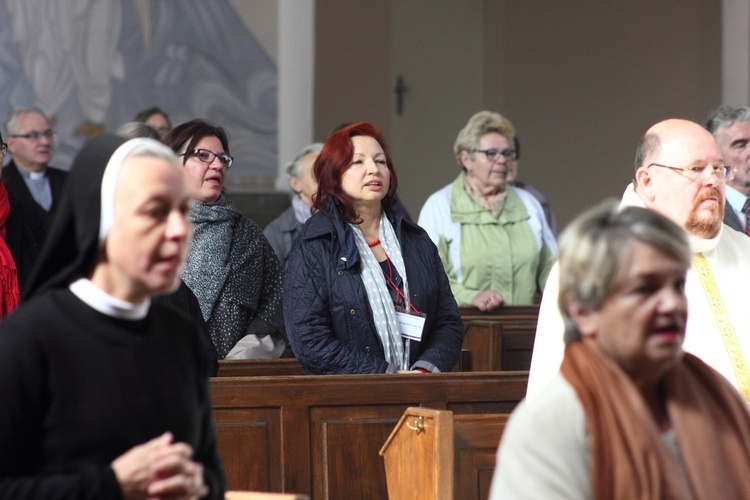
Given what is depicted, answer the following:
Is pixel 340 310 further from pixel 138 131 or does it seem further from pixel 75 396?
pixel 75 396

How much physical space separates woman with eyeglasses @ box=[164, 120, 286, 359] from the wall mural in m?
5.16

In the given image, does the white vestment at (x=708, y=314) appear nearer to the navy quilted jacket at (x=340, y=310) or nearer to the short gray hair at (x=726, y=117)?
A: the navy quilted jacket at (x=340, y=310)

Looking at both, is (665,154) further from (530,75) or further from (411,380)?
(530,75)

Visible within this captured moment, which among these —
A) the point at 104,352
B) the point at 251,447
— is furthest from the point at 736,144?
the point at 104,352

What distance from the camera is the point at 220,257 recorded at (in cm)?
538

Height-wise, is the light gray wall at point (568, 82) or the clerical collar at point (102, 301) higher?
the light gray wall at point (568, 82)

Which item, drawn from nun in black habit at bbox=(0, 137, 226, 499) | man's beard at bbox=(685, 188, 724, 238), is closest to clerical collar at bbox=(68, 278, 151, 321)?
nun in black habit at bbox=(0, 137, 226, 499)

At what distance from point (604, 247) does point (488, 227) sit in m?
4.77

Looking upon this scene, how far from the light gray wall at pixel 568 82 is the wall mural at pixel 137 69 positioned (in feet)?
6.48

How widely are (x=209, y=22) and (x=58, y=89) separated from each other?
1428mm

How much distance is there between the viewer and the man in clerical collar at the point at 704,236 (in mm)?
3895

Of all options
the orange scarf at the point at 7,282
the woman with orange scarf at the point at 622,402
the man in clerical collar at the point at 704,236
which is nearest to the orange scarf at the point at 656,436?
the woman with orange scarf at the point at 622,402

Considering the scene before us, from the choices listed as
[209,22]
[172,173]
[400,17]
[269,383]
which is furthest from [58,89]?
[172,173]

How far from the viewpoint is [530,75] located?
41.9 feet
